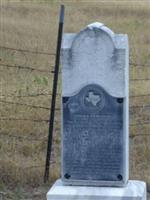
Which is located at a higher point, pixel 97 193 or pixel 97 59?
pixel 97 59

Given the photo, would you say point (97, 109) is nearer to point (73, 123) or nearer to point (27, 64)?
point (73, 123)

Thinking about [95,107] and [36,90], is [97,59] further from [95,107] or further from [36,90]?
[36,90]

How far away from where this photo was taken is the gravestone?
19.1 feet

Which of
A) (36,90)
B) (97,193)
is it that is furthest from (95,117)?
(36,90)

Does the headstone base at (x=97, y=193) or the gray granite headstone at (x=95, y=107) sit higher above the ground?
the gray granite headstone at (x=95, y=107)

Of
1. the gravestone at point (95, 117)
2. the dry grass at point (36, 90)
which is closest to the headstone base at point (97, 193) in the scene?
the gravestone at point (95, 117)

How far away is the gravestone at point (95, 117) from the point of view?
582 cm

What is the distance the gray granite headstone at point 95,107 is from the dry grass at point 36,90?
6.88 feet

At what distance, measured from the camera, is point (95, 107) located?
19.2 ft

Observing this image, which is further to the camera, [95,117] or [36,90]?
[36,90]

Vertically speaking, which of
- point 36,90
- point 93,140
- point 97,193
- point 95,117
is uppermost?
point 36,90

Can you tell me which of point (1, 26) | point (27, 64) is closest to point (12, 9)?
point (1, 26)

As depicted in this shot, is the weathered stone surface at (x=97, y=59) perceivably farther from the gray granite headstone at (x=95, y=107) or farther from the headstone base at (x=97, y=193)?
the headstone base at (x=97, y=193)

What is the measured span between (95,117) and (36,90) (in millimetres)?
6014
